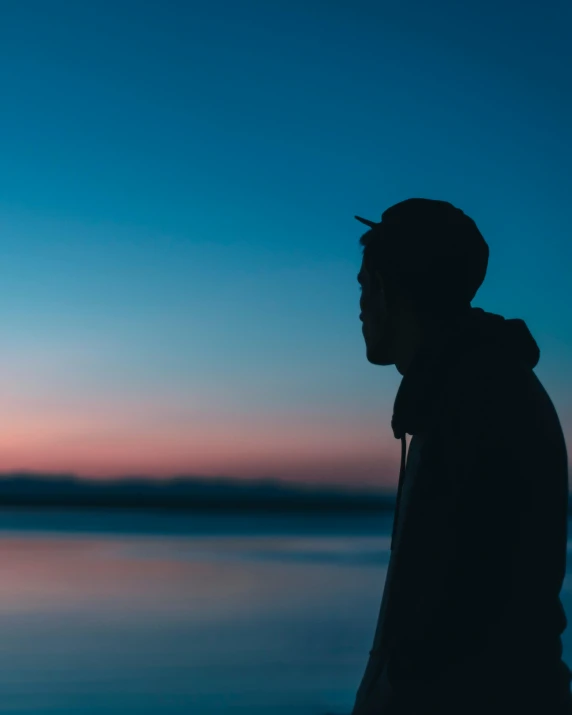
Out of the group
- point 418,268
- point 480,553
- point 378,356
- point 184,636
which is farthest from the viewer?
point 184,636

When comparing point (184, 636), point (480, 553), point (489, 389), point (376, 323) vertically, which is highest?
point (376, 323)

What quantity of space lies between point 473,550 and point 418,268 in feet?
1.48

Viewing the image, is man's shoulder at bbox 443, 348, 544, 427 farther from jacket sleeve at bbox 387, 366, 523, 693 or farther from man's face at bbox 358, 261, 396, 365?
man's face at bbox 358, 261, 396, 365

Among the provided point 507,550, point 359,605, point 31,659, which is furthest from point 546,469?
point 359,605

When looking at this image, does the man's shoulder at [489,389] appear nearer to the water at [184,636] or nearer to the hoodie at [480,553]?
the hoodie at [480,553]

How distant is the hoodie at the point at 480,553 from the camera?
1.02 metres

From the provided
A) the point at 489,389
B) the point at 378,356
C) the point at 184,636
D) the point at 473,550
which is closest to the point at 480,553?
the point at 473,550

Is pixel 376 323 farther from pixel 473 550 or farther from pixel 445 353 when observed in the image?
pixel 473 550

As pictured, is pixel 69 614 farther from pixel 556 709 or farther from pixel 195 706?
pixel 556 709

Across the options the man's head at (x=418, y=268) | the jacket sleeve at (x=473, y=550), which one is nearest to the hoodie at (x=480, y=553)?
the jacket sleeve at (x=473, y=550)

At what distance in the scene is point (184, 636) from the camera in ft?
29.1

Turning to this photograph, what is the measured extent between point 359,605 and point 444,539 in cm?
1142

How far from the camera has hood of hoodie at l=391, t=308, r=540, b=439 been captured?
112 cm

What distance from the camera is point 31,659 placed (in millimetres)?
7527
